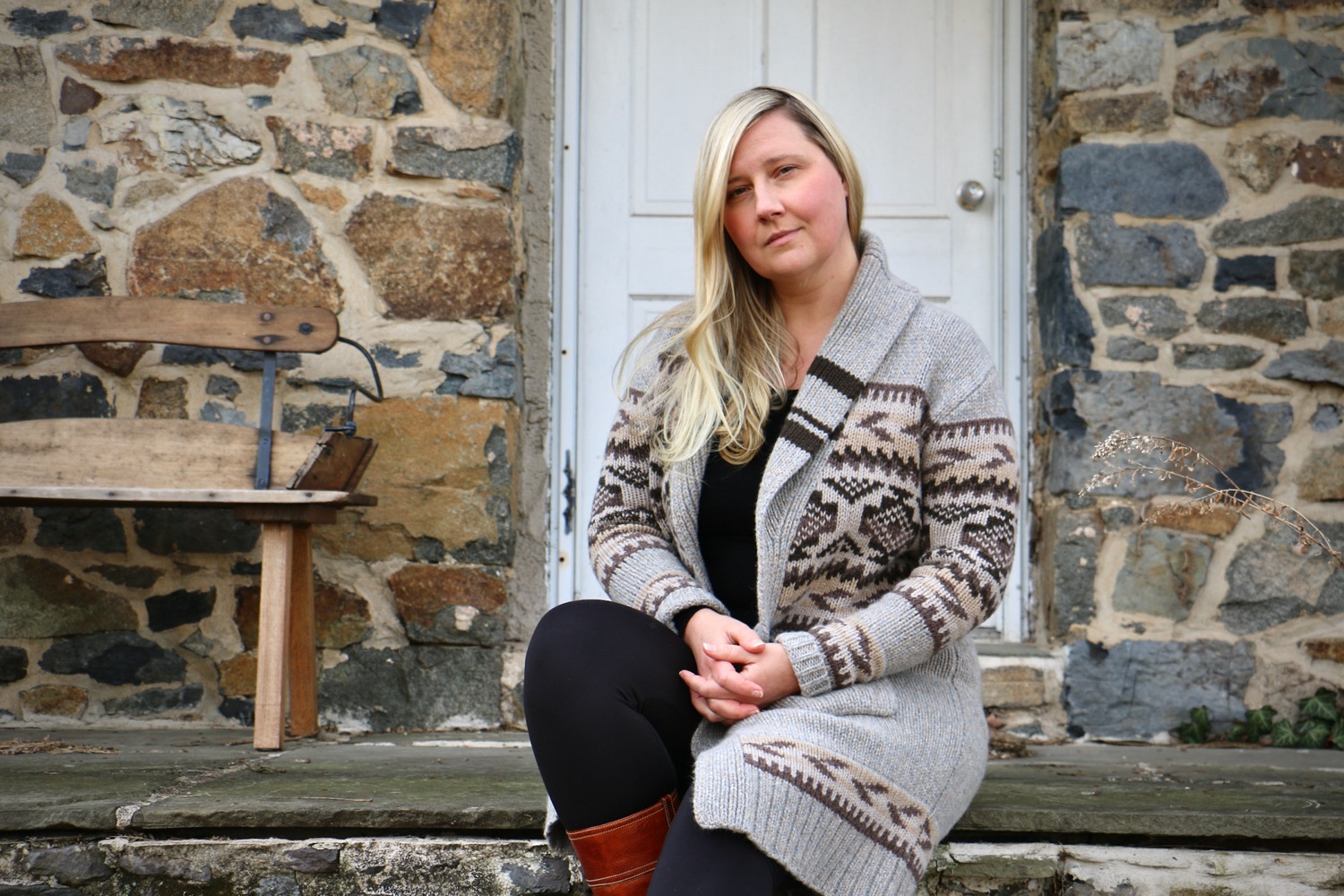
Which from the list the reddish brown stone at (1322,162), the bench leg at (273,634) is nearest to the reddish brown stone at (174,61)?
the bench leg at (273,634)

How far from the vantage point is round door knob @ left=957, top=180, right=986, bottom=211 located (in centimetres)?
283

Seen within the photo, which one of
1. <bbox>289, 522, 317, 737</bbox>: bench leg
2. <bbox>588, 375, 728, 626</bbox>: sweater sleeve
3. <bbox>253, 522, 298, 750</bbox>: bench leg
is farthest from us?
<bbox>289, 522, 317, 737</bbox>: bench leg

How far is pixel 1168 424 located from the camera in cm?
254

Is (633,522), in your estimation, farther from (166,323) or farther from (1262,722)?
(1262,722)

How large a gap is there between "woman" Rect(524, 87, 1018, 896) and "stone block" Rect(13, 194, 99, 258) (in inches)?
61.6

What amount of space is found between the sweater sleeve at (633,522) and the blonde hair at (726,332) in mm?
36

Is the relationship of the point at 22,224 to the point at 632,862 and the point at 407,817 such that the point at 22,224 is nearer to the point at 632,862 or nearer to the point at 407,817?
the point at 407,817

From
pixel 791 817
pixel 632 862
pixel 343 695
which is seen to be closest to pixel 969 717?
pixel 791 817

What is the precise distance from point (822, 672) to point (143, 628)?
5.96 ft

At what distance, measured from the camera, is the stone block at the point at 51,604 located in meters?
2.53

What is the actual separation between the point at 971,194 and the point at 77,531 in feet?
→ 7.40

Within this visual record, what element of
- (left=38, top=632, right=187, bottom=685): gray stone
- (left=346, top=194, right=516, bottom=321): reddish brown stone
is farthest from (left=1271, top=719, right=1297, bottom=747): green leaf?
(left=38, top=632, right=187, bottom=685): gray stone

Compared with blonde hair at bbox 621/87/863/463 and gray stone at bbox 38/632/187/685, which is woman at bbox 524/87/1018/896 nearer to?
blonde hair at bbox 621/87/863/463

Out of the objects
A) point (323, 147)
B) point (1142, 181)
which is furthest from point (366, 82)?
point (1142, 181)
